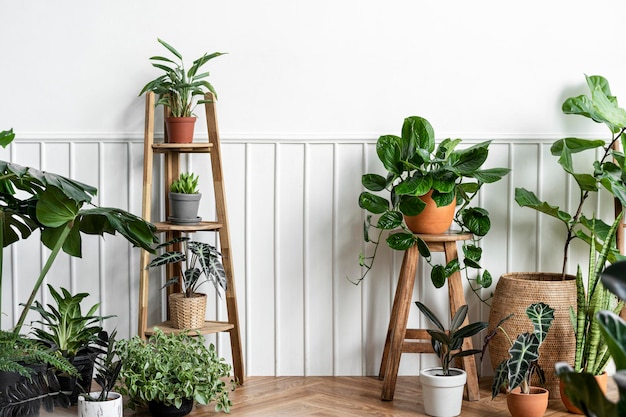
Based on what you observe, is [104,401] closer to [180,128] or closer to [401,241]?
[180,128]

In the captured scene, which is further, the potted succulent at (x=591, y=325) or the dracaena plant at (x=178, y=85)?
the dracaena plant at (x=178, y=85)

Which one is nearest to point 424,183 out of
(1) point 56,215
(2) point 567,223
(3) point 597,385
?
(2) point 567,223

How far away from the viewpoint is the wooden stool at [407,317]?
10.3 feet

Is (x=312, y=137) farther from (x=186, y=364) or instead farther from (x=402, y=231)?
(x=186, y=364)

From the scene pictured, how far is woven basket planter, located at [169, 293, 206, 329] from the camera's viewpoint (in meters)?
3.20

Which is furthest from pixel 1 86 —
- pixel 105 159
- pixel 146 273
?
pixel 146 273

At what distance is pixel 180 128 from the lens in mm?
3264

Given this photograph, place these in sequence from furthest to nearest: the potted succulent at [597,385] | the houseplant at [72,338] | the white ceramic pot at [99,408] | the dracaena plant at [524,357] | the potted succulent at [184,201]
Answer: the potted succulent at [184,201]
the houseplant at [72,338]
the dracaena plant at [524,357]
the white ceramic pot at [99,408]
the potted succulent at [597,385]

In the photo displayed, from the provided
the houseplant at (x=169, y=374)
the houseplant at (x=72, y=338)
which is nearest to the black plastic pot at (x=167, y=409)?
the houseplant at (x=169, y=374)

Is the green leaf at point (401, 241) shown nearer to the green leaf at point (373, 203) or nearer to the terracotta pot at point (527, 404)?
the green leaf at point (373, 203)

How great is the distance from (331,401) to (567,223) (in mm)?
1241

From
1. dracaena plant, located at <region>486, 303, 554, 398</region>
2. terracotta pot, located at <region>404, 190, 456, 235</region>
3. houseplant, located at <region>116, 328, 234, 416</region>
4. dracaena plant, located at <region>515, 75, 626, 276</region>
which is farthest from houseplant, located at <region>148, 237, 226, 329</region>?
dracaena plant, located at <region>515, 75, 626, 276</region>

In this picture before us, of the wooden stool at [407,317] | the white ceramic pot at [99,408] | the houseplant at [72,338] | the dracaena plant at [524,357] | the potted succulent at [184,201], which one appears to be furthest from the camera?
the potted succulent at [184,201]

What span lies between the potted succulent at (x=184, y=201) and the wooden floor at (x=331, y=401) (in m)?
0.76
